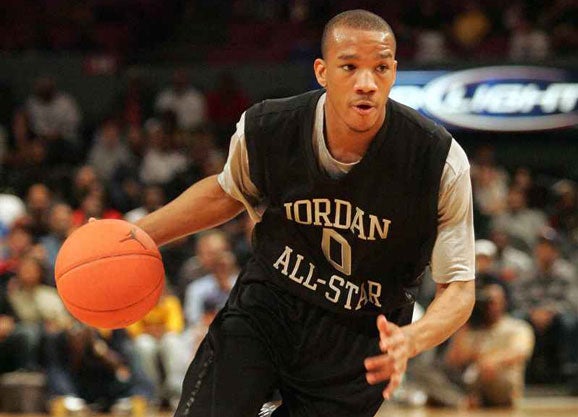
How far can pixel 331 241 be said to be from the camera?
13.9 ft

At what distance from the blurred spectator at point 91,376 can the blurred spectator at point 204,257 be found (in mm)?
Result: 1074

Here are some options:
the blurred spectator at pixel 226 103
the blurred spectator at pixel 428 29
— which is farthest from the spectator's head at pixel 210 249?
the blurred spectator at pixel 428 29

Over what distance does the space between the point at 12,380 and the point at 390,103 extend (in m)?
6.08

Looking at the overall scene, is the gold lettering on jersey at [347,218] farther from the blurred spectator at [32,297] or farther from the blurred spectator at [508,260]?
the blurred spectator at [508,260]

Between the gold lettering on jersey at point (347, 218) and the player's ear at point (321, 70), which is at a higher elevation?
the player's ear at point (321, 70)

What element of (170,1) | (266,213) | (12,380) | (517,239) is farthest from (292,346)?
(170,1)

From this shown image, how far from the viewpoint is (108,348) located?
388 inches

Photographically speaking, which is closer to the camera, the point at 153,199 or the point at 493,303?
the point at 493,303

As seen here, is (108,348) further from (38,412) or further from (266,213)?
(266,213)

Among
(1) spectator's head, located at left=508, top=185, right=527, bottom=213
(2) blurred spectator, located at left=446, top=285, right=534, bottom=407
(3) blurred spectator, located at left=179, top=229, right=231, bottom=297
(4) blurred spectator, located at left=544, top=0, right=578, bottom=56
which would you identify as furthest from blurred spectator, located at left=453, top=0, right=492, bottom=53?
(2) blurred spectator, located at left=446, top=285, right=534, bottom=407

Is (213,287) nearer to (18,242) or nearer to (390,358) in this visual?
(18,242)

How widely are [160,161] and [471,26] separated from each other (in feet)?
16.3

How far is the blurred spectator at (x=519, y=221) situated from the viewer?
12336mm

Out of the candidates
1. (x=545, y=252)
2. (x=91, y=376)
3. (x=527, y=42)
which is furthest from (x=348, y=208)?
(x=527, y=42)
